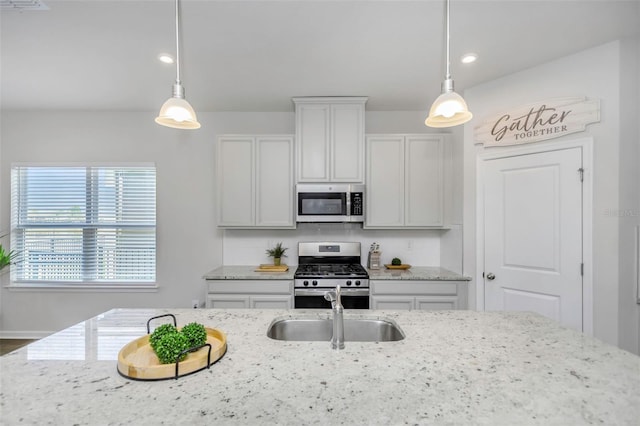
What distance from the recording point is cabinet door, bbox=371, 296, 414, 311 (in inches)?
109

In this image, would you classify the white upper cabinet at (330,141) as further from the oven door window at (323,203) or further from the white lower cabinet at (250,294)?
the white lower cabinet at (250,294)

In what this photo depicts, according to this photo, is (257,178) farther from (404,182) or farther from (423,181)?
(423,181)

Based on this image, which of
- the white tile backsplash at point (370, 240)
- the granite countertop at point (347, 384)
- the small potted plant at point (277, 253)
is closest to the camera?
the granite countertop at point (347, 384)

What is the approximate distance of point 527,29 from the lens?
1.93m

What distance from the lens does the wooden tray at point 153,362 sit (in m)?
0.94

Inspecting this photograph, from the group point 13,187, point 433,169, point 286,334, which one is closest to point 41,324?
point 13,187

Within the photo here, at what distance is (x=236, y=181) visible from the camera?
3.07 m

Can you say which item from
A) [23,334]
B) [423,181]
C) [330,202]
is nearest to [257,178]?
[330,202]

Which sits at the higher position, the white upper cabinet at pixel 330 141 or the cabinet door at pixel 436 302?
the white upper cabinet at pixel 330 141

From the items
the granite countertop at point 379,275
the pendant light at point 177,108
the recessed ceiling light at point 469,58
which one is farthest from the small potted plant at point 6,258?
the recessed ceiling light at point 469,58

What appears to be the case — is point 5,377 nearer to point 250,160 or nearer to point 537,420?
point 537,420

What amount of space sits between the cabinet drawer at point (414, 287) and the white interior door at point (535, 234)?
1.06 ft

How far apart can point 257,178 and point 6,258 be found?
2909 millimetres

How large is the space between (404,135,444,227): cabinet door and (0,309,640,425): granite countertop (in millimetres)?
1809
